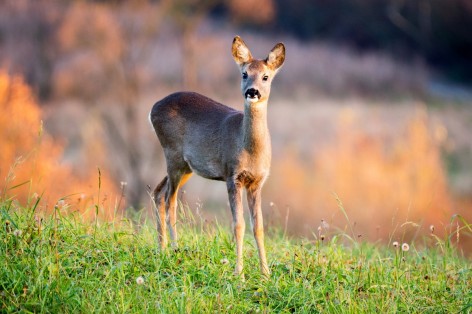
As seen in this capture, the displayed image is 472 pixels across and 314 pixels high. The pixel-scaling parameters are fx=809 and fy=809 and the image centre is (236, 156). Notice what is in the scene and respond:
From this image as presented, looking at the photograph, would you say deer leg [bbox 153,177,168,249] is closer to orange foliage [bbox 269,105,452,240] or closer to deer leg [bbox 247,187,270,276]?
deer leg [bbox 247,187,270,276]

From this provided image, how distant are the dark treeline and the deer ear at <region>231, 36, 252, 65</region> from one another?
32.6m

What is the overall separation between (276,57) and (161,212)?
2033 mm

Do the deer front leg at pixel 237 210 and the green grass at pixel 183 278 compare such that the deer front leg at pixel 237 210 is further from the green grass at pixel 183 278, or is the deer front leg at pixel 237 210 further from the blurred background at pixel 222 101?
the blurred background at pixel 222 101

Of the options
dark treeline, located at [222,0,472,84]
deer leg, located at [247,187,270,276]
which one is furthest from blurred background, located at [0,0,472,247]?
deer leg, located at [247,187,270,276]

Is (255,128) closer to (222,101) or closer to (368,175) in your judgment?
(368,175)

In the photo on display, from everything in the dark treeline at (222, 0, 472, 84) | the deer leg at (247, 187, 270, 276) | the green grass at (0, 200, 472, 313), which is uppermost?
the deer leg at (247, 187, 270, 276)

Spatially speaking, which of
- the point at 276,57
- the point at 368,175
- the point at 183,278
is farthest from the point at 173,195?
the point at 368,175

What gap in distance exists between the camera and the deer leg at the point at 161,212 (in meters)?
7.85

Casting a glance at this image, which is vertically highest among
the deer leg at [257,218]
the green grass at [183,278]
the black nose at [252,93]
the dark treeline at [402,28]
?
the black nose at [252,93]

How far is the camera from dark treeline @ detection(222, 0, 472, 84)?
134 feet

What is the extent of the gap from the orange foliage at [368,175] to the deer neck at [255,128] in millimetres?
12620

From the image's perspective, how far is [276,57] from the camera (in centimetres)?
757

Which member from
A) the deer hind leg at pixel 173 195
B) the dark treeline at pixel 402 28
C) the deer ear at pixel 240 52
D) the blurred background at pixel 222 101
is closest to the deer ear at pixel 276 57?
the deer ear at pixel 240 52

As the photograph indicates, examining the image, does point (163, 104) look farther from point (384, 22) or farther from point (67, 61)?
point (384, 22)
